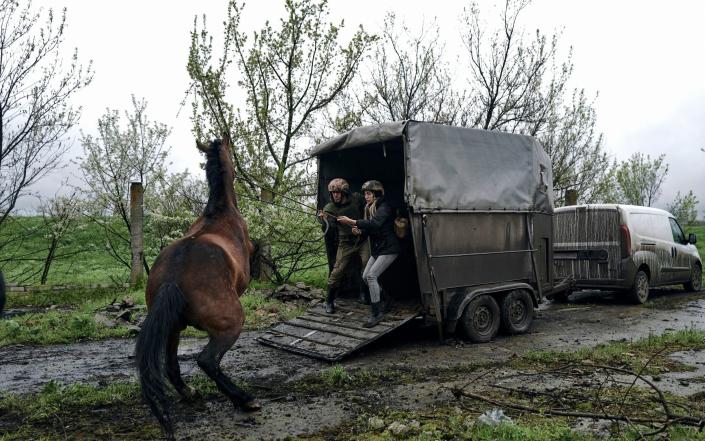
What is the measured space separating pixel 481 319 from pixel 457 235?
1.39m

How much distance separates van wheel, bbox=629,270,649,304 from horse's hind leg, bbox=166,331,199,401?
32.0ft

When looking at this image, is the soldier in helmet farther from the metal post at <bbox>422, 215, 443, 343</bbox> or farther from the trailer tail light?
the trailer tail light

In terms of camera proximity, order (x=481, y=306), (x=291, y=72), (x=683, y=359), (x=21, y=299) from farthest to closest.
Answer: (x=291, y=72) → (x=21, y=299) → (x=481, y=306) → (x=683, y=359)

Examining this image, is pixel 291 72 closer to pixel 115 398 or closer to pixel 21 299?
pixel 21 299

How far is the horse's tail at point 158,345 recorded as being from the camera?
3863mm

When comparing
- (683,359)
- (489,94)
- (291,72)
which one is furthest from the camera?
(489,94)

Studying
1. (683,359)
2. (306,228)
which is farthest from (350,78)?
→ (683,359)

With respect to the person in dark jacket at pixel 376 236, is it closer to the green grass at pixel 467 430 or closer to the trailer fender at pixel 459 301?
the trailer fender at pixel 459 301

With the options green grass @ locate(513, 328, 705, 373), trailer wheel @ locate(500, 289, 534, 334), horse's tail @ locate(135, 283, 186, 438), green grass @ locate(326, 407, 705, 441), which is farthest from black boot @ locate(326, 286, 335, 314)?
horse's tail @ locate(135, 283, 186, 438)

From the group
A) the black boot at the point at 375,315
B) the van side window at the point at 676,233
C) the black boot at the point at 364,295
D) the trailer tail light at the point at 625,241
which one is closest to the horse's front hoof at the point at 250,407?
the black boot at the point at 375,315

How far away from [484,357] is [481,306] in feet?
3.66

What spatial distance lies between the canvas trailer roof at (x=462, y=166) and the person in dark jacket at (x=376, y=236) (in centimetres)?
60

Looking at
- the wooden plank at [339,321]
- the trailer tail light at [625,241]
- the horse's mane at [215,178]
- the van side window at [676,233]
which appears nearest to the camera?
the horse's mane at [215,178]

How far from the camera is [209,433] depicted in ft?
13.7
